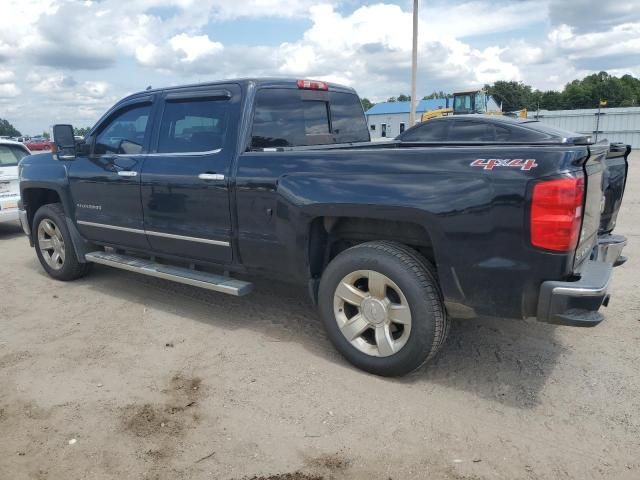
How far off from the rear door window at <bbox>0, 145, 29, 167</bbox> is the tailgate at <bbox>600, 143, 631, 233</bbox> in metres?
9.00

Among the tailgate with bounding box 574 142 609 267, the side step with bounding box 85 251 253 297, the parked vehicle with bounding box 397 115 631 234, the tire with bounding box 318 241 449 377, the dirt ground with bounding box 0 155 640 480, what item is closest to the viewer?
the dirt ground with bounding box 0 155 640 480

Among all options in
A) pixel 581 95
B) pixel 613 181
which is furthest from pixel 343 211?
pixel 581 95

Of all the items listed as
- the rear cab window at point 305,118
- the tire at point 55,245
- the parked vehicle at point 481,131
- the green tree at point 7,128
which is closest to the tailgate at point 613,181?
the rear cab window at point 305,118

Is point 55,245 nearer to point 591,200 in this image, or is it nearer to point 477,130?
point 591,200

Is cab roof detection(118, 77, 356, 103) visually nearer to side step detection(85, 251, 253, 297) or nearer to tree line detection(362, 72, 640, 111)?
side step detection(85, 251, 253, 297)

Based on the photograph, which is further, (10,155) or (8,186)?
A: (10,155)

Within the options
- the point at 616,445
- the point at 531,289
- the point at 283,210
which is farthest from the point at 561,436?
the point at 283,210

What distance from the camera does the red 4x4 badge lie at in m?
2.78

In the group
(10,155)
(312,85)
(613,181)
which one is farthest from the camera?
(10,155)

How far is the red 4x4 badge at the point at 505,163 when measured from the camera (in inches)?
110

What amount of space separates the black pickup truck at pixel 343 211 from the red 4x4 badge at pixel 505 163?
0.4 inches

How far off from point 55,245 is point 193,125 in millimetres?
2652

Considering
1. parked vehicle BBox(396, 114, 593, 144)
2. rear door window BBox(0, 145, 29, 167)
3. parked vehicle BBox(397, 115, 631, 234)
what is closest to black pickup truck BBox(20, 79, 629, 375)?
rear door window BBox(0, 145, 29, 167)

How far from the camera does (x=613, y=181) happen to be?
4234 millimetres
